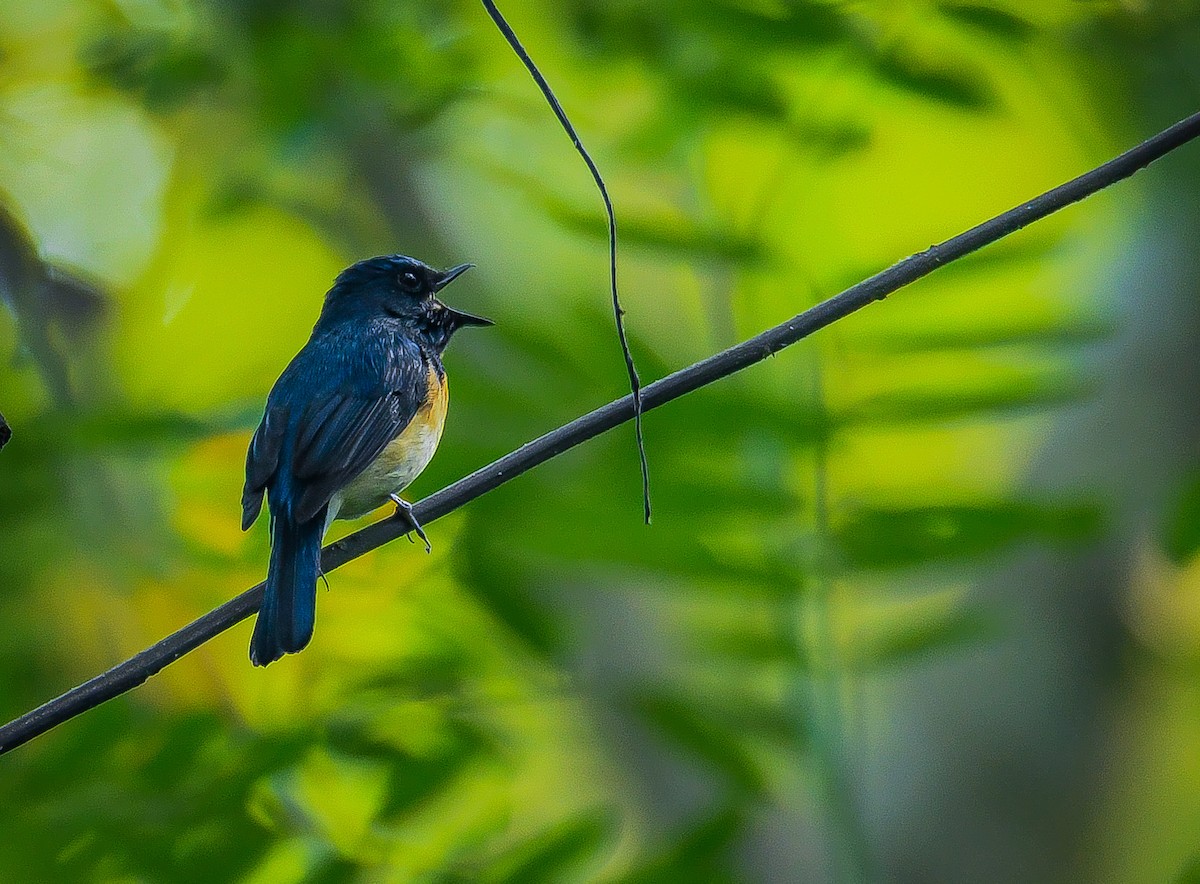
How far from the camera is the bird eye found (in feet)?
13.0

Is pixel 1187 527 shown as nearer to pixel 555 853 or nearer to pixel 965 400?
pixel 965 400

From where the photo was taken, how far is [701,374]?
6.46 ft

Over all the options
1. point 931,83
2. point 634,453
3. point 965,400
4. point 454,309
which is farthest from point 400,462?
point 931,83

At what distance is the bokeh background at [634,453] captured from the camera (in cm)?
263

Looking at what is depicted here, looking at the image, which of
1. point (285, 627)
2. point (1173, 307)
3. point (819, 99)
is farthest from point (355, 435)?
point (1173, 307)

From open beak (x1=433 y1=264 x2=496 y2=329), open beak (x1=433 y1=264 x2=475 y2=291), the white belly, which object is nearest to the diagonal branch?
the white belly

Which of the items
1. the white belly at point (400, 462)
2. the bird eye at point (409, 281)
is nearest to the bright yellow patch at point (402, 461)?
the white belly at point (400, 462)

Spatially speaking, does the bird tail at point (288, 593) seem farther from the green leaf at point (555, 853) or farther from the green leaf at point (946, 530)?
the green leaf at point (946, 530)

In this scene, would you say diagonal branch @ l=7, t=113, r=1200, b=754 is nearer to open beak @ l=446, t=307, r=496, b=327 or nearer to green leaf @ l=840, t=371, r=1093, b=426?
green leaf @ l=840, t=371, r=1093, b=426

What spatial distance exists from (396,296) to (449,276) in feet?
0.91

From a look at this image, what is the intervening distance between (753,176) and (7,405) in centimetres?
223

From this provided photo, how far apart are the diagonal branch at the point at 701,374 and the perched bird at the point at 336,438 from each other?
0.47 metres

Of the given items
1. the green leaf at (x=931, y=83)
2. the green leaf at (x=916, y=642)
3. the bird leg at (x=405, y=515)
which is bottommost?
the green leaf at (x=916, y=642)

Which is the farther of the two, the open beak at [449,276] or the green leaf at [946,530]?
the open beak at [449,276]
